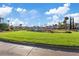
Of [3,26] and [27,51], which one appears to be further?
[3,26]

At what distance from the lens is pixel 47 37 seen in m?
7.51

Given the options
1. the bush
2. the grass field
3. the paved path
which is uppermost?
the bush

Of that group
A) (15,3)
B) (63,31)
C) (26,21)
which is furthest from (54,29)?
(15,3)

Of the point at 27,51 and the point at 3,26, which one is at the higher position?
the point at 3,26

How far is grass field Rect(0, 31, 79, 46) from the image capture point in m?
7.40

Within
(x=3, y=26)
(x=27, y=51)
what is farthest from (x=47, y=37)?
(x=3, y=26)

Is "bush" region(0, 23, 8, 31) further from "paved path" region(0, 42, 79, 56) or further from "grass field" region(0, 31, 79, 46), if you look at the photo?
"paved path" region(0, 42, 79, 56)

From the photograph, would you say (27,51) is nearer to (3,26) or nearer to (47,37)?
(47,37)

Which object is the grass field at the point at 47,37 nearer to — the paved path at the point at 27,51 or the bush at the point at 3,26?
the bush at the point at 3,26

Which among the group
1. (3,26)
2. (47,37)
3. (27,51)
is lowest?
(27,51)

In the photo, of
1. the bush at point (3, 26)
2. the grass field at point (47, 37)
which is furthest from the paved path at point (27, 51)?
the bush at point (3, 26)

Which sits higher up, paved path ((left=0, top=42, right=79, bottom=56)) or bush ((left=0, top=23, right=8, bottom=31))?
bush ((left=0, top=23, right=8, bottom=31))

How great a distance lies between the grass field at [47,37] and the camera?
7402 mm

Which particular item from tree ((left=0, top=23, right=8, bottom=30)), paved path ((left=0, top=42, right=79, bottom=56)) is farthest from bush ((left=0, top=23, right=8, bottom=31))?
paved path ((left=0, top=42, right=79, bottom=56))
